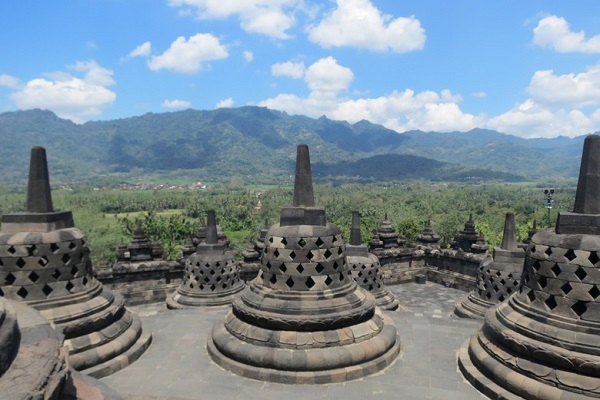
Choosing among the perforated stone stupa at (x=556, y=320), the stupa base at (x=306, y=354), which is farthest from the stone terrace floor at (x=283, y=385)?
the perforated stone stupa at (x=556, y=320)

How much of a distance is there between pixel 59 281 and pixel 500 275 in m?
11.5

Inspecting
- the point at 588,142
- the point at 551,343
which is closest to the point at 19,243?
the point at 551,343

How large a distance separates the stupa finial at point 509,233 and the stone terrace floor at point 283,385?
3.60 metres

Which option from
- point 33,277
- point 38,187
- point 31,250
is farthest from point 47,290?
point 38,187

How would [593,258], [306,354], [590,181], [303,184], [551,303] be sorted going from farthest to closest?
[303,184] → [306,354] → [590,181] → [551,303] → [593,258]

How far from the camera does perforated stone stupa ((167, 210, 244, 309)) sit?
12961 millimetres

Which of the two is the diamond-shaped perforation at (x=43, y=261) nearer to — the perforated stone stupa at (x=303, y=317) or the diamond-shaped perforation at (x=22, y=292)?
the diamond-shaped perforation at (x=22, y=292)

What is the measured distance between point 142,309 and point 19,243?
9.83 metres

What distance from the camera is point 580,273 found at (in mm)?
6062

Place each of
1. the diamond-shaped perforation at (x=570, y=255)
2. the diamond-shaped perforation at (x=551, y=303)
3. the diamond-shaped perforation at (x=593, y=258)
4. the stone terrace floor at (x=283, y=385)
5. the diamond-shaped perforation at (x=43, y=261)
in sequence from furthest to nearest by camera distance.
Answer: the diamond-shaped perforation at (x=43, y=261), the stone terrace floor at (x=283, y=385), the diamond-shaped perforation at (x=551, y=303), the diamond-shaped perforation at (x=570, y=255), the diamond-shaped perforation at (x=593, y=258)

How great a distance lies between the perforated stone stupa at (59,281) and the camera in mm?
7398

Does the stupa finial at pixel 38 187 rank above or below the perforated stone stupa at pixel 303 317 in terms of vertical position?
above

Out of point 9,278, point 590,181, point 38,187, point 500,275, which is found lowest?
point 500,275

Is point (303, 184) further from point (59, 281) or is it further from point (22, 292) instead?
point (22, 292)
